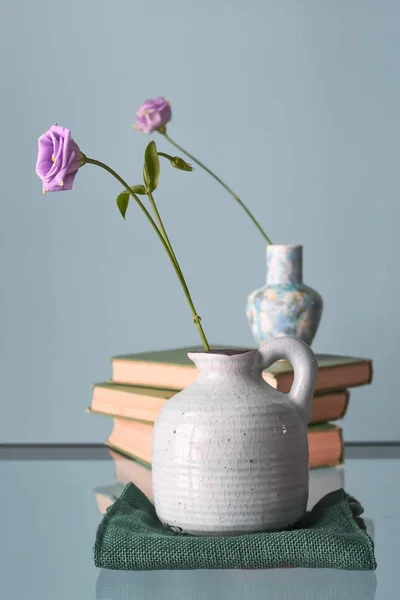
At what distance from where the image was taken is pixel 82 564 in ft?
2.72

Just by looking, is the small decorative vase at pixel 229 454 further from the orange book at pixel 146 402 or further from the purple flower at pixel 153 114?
the purple flower at pixel 153 114

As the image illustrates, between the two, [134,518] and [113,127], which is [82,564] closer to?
[134,518]

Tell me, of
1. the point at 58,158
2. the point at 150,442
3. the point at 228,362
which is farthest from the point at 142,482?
the point at 58,158

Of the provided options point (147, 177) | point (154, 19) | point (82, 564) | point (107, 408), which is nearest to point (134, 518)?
point (82, 564)

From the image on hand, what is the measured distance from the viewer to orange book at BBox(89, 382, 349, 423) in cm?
123

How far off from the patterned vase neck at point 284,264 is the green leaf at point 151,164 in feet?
1.53

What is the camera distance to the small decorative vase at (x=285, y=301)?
4.31 feet

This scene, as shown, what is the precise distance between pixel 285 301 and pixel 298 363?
457 mm

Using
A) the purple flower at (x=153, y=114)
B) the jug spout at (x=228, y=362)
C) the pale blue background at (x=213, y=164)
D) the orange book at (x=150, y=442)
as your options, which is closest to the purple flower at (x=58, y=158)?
the jug spout at (x=228, y=362)

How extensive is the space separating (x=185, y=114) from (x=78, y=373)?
57 centimetres

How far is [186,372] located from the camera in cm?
118

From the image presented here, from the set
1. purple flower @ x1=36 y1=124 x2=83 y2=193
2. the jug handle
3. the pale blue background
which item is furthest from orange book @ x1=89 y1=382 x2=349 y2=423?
the pale blue background

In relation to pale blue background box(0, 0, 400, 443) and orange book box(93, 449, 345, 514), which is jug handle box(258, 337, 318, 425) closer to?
orange book box(93, 449, 345, 514)

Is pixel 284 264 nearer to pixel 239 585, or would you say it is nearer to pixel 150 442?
pixel 150 442
